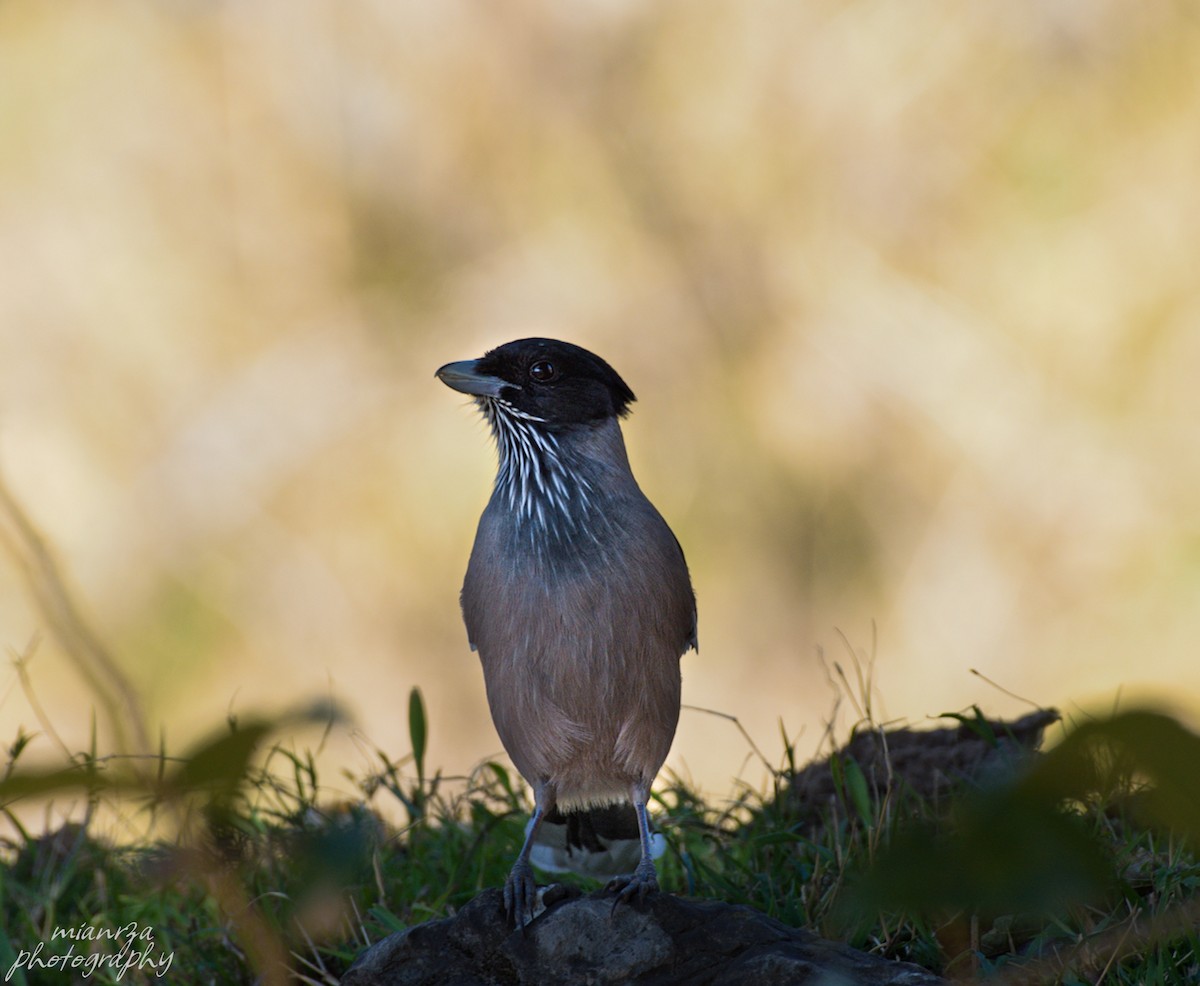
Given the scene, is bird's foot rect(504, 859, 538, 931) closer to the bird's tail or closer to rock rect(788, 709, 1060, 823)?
the bird's tail

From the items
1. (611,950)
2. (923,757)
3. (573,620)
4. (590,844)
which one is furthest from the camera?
(923,757)

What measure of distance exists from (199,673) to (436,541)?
2.02 m

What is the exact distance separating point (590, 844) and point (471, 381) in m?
1.52

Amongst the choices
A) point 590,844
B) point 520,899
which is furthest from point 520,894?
point 590,844

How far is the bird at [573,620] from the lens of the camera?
11.9ft

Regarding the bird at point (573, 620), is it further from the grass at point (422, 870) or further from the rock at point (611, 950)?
the grass at point (422, 870)

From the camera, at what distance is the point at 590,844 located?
169 inches

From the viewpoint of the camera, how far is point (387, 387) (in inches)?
407

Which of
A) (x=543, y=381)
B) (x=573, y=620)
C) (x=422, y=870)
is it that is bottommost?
(x=422, y=870)

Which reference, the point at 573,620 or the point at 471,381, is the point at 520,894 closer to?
the point at 573,620

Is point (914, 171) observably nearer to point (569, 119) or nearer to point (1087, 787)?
point (569, 119)

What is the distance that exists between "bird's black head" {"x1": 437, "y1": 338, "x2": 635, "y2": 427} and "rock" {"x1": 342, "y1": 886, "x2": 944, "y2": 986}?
4.72 ft

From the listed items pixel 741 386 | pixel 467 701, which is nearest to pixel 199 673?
pixel 467 701

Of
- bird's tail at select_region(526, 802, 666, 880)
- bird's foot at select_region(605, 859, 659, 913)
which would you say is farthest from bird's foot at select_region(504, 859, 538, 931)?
bird's tail at select_region(526, 802, 666, 880)
